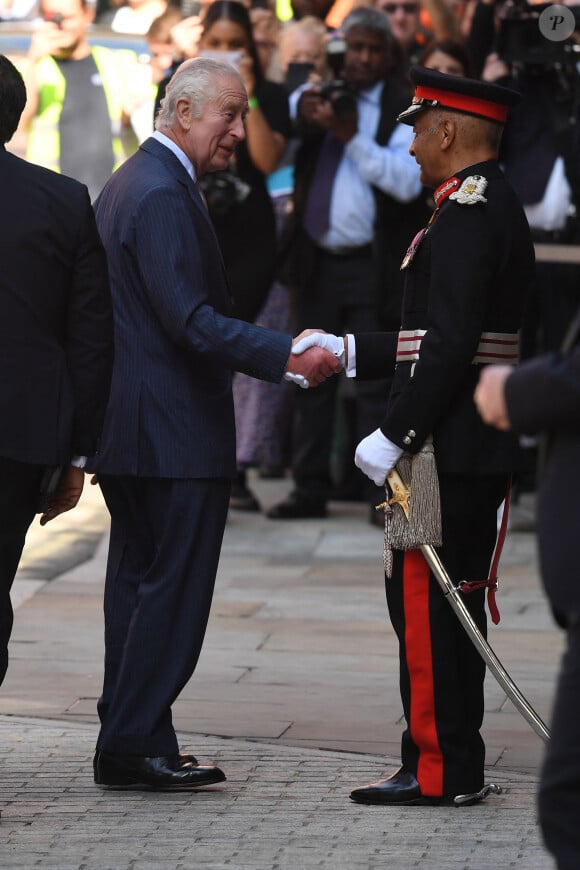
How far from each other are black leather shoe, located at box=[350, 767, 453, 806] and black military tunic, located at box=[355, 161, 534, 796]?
0.09 ft

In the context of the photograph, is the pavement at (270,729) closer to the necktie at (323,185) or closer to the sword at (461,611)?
the sword at (461,611)

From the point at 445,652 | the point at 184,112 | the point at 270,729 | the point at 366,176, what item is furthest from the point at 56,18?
the point at 445,652

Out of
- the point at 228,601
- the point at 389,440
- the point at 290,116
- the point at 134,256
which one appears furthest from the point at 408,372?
the point at 290,116

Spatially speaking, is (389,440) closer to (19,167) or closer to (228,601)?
(19,167)

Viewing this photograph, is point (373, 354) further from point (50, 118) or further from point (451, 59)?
point (50, 118)

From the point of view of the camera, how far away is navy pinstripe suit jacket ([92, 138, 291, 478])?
14.9 feet

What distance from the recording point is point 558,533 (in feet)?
10.6

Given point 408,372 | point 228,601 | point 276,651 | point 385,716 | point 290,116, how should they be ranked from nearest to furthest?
point 408,372
point 385,716
point 276,651
point 228,601
point 290,116

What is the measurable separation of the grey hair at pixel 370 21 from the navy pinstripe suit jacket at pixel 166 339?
14.0 feet

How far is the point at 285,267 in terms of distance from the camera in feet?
29.9

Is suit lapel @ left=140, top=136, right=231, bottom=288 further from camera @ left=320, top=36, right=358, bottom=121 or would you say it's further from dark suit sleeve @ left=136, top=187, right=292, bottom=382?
camera @ left=320, top=36, right=358, bottom=121

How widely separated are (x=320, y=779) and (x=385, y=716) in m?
0.75

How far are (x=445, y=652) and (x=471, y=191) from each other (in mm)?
1109

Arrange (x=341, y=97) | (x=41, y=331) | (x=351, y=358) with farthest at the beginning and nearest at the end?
(x=341, y=97) → (x=351, y=358) → (x=41, y=331)
